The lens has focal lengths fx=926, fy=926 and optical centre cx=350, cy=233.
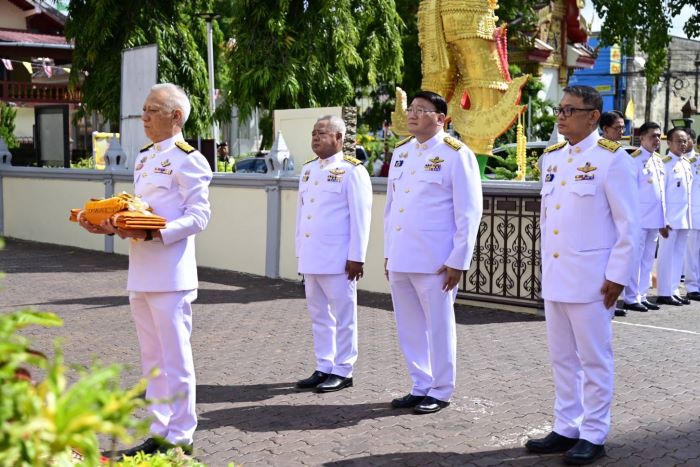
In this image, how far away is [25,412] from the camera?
1.63 metres

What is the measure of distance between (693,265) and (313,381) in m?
6.82

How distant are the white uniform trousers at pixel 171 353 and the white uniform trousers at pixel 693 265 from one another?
8.41 metres

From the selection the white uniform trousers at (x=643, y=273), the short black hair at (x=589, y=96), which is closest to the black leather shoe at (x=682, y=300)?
the white uniform trousers at (x=643, y=273)

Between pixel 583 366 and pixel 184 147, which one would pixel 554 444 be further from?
pixel 184 147

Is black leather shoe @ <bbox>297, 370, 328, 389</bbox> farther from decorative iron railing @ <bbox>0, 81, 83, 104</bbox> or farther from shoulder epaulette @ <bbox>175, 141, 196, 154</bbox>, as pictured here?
decorative iron railing @ <bbox>0, 81, 83, 104</bbox>

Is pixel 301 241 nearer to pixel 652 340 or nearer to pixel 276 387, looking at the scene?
pixel 276 387

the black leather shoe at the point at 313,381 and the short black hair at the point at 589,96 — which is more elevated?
the short black hair at the point at 589,96

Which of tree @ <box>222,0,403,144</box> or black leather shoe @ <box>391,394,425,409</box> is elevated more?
tree @ <box>222,0,403,144</box>

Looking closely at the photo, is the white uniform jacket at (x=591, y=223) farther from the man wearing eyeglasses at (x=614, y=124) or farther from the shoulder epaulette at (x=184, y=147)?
the man wearing eyeglasses at (x=614, y=124)

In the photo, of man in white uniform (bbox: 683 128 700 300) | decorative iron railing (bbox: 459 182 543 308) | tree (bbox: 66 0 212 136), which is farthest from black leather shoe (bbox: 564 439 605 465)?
tree (bbox: 66 0 212 136)

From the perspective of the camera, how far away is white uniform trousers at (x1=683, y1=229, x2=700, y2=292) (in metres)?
11.6

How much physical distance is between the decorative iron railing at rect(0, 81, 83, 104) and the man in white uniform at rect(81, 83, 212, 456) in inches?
1027

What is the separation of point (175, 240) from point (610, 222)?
225 cm

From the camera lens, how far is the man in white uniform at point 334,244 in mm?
6605
